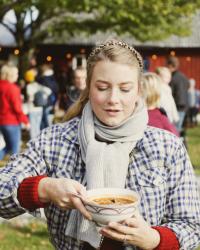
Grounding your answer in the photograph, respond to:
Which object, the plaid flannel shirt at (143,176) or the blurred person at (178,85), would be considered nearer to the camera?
the plaid flannel shirt at (143,176)

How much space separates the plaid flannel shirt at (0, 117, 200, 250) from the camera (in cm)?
237

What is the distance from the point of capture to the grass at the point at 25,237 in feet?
21.5

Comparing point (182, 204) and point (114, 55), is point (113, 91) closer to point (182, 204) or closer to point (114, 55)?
point (114, 55)

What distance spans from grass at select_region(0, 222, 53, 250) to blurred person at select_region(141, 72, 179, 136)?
1.58 m

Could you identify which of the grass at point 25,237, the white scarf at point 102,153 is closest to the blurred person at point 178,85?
the grass at point 25,237

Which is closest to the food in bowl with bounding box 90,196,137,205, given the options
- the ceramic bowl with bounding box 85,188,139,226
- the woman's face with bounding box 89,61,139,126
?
the ceramic bowl with bounding box 85,188,139,226

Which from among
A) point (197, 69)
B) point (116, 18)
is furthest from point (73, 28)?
point (197, 69)

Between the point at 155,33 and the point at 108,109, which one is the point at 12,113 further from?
the point at 155,33

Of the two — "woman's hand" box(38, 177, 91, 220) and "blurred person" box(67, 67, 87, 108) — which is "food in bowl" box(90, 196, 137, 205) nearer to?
"woman's hand" box(38, 177, 91, 220)

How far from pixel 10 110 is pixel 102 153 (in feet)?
28.9

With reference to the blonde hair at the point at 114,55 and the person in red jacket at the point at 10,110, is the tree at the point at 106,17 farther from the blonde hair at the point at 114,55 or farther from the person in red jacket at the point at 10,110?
the blonde hair at the point at 114,55

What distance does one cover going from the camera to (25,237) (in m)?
6.90

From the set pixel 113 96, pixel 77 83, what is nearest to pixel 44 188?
pixel 113 96

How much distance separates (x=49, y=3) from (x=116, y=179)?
14410 millimetres
